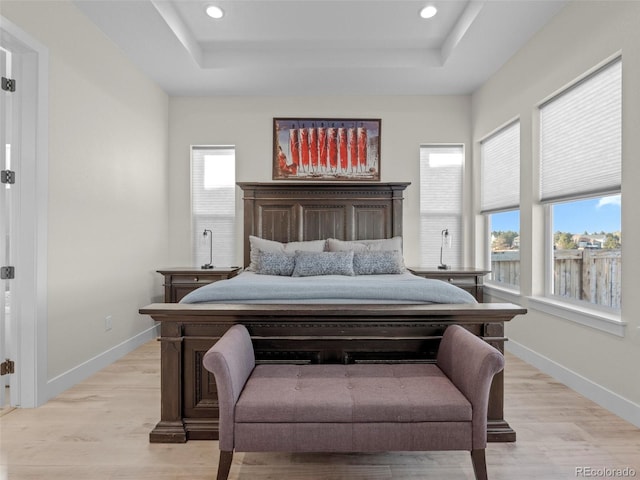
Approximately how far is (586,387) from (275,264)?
283 cm

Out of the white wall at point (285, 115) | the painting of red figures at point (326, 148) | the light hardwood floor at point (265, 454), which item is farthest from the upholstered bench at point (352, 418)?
the painting of red figures at point (326, 148)

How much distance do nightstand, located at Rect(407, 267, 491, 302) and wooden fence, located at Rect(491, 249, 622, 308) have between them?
869 mm

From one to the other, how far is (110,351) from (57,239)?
1.24m

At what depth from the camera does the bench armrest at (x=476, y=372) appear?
65.1 inches

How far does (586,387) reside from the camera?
2756 millimetres

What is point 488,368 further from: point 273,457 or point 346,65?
point 346,65

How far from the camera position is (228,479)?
1829 millimetres

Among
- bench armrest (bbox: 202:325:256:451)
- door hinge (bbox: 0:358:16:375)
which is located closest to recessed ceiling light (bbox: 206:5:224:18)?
bench armrest (bbox: 202:325:256:451)

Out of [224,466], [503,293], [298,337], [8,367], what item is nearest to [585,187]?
[503,293]

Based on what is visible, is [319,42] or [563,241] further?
[319,42]

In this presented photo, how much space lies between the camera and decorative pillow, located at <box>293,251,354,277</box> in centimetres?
380

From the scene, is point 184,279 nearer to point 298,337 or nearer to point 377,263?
point 377,263

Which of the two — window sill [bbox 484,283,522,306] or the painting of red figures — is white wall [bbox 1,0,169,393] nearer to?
the painting of red figures

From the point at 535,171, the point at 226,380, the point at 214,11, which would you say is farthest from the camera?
the point at 535,171
